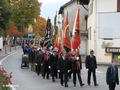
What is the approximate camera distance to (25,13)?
77.3 m

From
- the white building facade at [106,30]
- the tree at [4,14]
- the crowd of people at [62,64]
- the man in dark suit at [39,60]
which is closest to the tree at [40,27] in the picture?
the tree at [4,14]

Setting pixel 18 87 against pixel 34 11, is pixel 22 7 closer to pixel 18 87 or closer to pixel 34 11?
pixel 34 11

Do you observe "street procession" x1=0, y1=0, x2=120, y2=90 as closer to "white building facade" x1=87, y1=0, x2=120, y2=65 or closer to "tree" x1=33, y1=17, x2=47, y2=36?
"white building facade" x1=87, y1=0, x2=120, y2=65

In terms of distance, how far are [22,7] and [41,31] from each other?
31626 mm

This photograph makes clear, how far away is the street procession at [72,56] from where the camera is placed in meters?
17.2

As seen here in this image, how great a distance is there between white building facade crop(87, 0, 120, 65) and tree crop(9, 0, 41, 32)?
4348 cm

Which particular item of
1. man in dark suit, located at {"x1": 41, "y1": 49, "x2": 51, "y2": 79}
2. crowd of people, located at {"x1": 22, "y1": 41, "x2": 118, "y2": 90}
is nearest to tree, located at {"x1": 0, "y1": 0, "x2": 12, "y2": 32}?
crowd of people, located at {"x1": 22, "y1": 41, "x2": 118, "y2": 90}

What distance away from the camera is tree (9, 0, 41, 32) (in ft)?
252

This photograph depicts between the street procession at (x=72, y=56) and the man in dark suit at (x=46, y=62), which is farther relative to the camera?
the man in dark suit at (x=46, y=62)

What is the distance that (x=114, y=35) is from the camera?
33.8 m

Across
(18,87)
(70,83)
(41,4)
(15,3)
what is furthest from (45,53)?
(41,4)

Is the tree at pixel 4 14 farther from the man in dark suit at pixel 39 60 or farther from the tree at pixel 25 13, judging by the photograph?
the tree at pixel 25 13

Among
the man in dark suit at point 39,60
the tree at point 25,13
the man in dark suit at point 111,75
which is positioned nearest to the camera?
the man in dark suit at point 111,75

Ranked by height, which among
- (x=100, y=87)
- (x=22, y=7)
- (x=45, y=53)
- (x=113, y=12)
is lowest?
(x=100, y=87)
